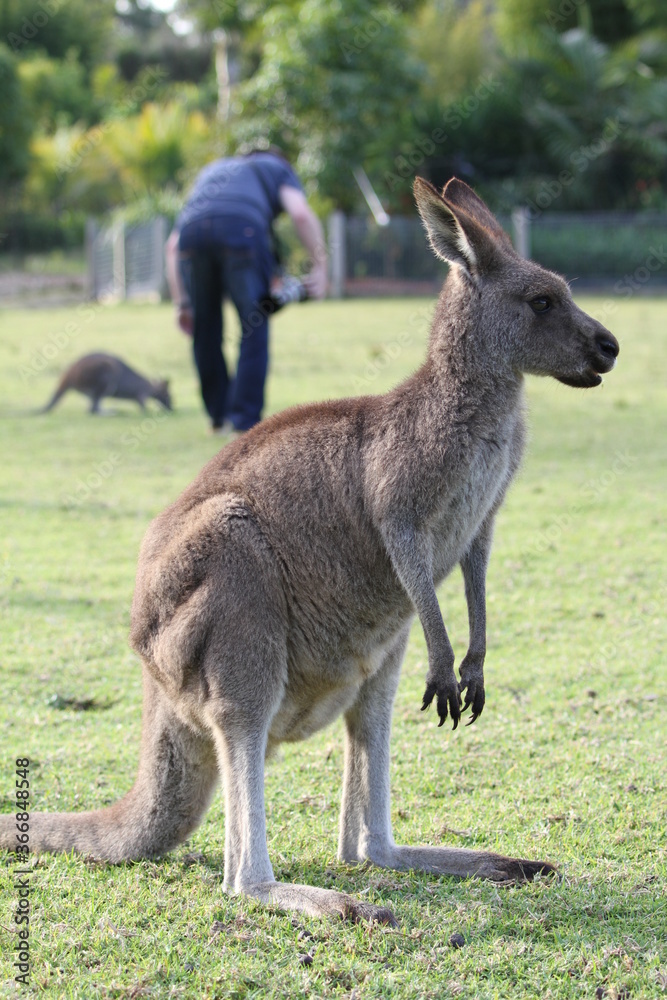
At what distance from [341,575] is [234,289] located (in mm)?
4453

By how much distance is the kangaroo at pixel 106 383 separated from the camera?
354 inches

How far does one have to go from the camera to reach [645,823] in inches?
114

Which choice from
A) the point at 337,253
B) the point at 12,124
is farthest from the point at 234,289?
the point at 12,124

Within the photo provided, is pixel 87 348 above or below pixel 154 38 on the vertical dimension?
below

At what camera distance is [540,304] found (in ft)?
8.86

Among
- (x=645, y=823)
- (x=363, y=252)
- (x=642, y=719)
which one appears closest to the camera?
(x=645, y=823)

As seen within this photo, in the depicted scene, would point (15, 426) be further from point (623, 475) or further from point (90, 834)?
point (90, 834)

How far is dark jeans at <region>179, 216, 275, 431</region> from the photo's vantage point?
6703 millimetres

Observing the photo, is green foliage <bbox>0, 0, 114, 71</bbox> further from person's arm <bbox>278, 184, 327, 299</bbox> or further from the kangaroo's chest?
the kangaroo's chest

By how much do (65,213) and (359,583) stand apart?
2490 cm

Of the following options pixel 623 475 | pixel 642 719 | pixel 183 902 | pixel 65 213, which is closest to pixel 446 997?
pixel 183 902

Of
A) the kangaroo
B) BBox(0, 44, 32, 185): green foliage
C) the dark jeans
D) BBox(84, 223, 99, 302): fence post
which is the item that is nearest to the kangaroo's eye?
the dark jeans

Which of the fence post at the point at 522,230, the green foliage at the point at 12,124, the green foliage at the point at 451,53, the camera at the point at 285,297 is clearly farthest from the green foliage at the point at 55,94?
the camera at the point at 285,297

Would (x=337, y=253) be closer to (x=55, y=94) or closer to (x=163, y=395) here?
(x=163, y=395)
